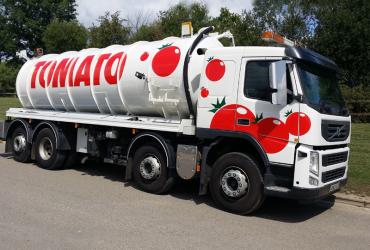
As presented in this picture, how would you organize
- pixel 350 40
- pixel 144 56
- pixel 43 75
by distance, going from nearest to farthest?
pixel 144 56, pixel 43 75, pixel 350 40

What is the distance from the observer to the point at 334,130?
23.3ft

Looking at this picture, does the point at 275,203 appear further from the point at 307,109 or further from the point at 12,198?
the point at 12,198

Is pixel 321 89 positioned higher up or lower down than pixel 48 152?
higher up

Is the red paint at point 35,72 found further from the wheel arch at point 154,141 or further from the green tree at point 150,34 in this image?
the green tree at point 150,34

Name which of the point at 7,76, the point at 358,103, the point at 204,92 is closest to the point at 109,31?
the point at 358,103

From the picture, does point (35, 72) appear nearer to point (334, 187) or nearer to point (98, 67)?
point (98, 67)

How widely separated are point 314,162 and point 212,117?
1887 mm

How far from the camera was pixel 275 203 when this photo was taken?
8227mm

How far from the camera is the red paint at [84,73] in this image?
395 inches

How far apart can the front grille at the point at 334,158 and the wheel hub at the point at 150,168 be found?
3.08 meters

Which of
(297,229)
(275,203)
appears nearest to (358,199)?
(275,203)

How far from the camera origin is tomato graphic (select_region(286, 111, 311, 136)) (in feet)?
21.6

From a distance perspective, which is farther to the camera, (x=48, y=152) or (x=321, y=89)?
(x=48, y=152)

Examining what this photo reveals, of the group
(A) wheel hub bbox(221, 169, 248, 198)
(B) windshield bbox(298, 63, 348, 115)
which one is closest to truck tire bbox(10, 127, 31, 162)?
(A) wheel hub bbox(221, 169, 248, 198)
